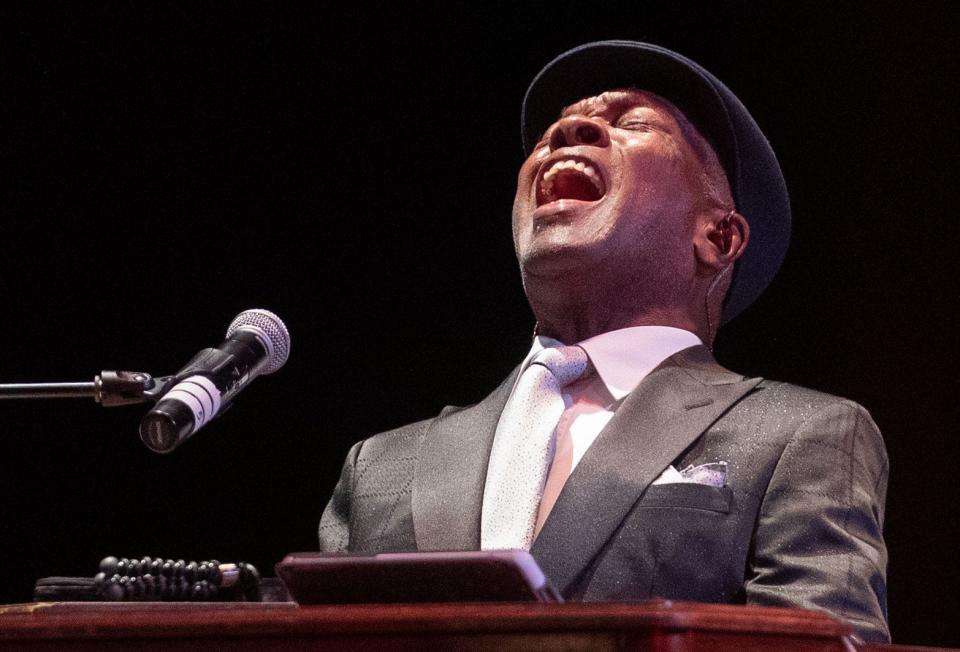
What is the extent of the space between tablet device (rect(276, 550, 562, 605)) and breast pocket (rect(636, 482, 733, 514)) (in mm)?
856

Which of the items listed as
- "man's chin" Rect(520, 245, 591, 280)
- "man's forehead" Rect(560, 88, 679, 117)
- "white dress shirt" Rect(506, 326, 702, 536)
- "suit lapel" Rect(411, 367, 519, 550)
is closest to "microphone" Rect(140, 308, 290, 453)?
"suit lapel" Rect(411, 367, 519, 550)

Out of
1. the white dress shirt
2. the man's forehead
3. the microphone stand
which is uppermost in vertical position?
the man's forehead

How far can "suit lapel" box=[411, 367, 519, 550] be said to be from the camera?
211 centimetres

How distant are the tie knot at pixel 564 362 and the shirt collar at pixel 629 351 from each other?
28 mm

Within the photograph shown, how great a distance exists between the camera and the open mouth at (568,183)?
8.45 ft

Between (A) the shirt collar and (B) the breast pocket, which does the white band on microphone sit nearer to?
(B) the breast pocket

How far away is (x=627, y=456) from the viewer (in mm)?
2062

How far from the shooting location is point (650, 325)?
2492 millimetres

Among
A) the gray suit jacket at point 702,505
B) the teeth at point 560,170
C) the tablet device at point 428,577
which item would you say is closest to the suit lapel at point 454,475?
the gray suit jacket at point 702,505

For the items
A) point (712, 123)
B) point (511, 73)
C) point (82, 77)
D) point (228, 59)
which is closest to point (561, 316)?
point (712, 123)

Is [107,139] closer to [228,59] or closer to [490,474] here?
[228,59]

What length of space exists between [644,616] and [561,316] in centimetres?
161

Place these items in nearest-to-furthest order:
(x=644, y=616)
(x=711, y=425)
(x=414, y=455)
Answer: (x=644, y=616) → (x=711, y=425) → (x=414, y=455)

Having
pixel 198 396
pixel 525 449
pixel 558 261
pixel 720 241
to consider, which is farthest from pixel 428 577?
pixel 720 241
